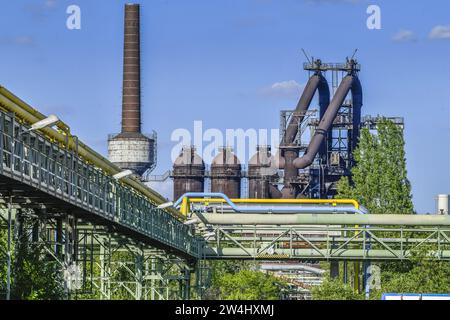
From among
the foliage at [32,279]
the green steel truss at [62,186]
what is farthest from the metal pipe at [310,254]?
the foliage at [32,279]

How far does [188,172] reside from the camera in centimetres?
13412

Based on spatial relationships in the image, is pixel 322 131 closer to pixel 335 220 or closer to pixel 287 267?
pixel 287 267

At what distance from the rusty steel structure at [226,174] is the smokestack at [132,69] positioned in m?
10.6

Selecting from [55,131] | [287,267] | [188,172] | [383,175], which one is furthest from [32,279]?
[188,172]

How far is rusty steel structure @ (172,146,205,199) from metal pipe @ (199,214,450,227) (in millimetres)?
69399

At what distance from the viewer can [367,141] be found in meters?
92.8

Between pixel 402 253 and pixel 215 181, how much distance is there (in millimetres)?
73020

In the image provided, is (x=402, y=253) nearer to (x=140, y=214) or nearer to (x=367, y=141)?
(x=140, y=214)

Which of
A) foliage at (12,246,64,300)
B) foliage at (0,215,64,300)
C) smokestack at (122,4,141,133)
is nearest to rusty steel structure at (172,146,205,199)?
smokestack at (122,4,141,133)

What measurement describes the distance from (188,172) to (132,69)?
13645 millimetres

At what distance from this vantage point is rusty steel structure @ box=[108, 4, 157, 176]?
124938mm

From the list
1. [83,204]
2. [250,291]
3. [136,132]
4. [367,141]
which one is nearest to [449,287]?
[83,204]

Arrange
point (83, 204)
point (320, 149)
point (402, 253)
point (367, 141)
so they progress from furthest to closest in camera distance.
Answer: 1. point (320, 149)
2. point (367, 141)
3. point (402, 253)
4. point (83, 204)

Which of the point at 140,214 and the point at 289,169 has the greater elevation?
the point at 289,169
